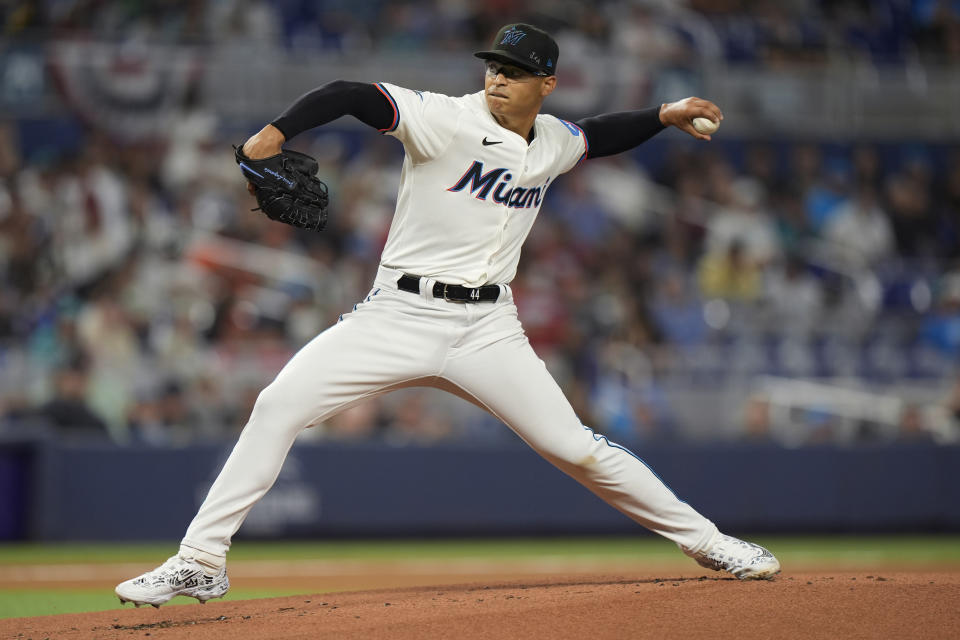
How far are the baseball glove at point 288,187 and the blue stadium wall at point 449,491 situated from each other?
218 inches

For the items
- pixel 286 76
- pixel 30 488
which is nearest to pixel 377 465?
pixel 30 488

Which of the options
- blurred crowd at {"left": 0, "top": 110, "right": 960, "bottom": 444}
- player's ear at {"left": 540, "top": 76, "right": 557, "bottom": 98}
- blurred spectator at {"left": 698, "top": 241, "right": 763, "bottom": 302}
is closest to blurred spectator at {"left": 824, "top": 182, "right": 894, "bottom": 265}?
Answer: blurred crowd at {"left": 0, "top": 110, "right": 960, "bottom": 444}

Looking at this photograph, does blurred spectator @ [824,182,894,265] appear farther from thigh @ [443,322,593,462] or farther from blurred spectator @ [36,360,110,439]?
thigh @ [443,322,593,462]

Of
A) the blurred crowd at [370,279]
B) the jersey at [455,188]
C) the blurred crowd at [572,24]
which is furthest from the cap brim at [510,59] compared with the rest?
the blurred crowd at [572,24]

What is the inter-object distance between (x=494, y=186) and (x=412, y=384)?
A: 821 mm

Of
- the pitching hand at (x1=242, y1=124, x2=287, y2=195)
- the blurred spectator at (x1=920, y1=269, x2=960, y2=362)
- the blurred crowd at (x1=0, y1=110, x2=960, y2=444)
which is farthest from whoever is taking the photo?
the blurred spectator at (x1=920, y1=269, x2=960, y2=362)

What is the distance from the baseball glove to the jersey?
326 mm

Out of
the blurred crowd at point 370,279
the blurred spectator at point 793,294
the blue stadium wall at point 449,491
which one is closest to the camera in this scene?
the blue stadium wall at point 449,491

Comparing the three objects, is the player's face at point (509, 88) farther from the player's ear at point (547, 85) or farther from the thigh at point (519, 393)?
the thigh at point (519, 393)

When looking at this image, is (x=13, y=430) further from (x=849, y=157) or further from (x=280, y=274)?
(x=849, y=157)

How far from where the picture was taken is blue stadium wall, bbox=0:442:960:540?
9492mm

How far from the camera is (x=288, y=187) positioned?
4.25 m

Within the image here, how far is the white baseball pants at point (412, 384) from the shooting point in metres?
4.41

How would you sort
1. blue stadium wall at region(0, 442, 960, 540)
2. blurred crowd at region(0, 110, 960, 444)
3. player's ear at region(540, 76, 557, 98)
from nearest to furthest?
player's ear at region(540, 76, 557, 98), blue stadium wall at region(0, 442, 960, 540), blurred crowd at region(0, 110, 960, 444)
